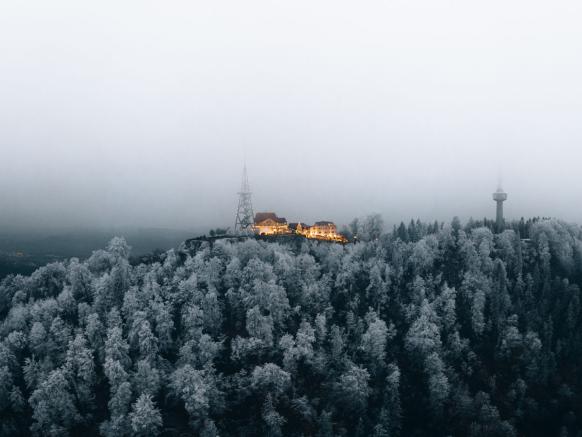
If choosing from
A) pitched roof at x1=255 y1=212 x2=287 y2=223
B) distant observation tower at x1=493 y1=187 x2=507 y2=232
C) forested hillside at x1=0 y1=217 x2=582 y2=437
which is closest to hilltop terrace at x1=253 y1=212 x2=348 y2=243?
pitched roof at x1=255 y1=212 x2=287 y2=223

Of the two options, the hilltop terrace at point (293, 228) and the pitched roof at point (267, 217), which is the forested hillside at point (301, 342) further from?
the pitched roof at point (267, 217)

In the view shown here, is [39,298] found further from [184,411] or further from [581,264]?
[581,264]

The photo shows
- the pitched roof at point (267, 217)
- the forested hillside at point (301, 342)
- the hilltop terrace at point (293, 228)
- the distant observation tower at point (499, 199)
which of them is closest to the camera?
the forested hillside at point (301, 342)

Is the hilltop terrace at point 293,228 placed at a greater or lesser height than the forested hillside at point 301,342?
greater

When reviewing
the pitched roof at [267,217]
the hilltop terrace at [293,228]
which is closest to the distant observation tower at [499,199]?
the hilltop terrace at [293,228]

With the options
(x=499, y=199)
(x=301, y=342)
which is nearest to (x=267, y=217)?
(x=301, y=342)

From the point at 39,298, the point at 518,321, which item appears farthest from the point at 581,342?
the point at 39,298
